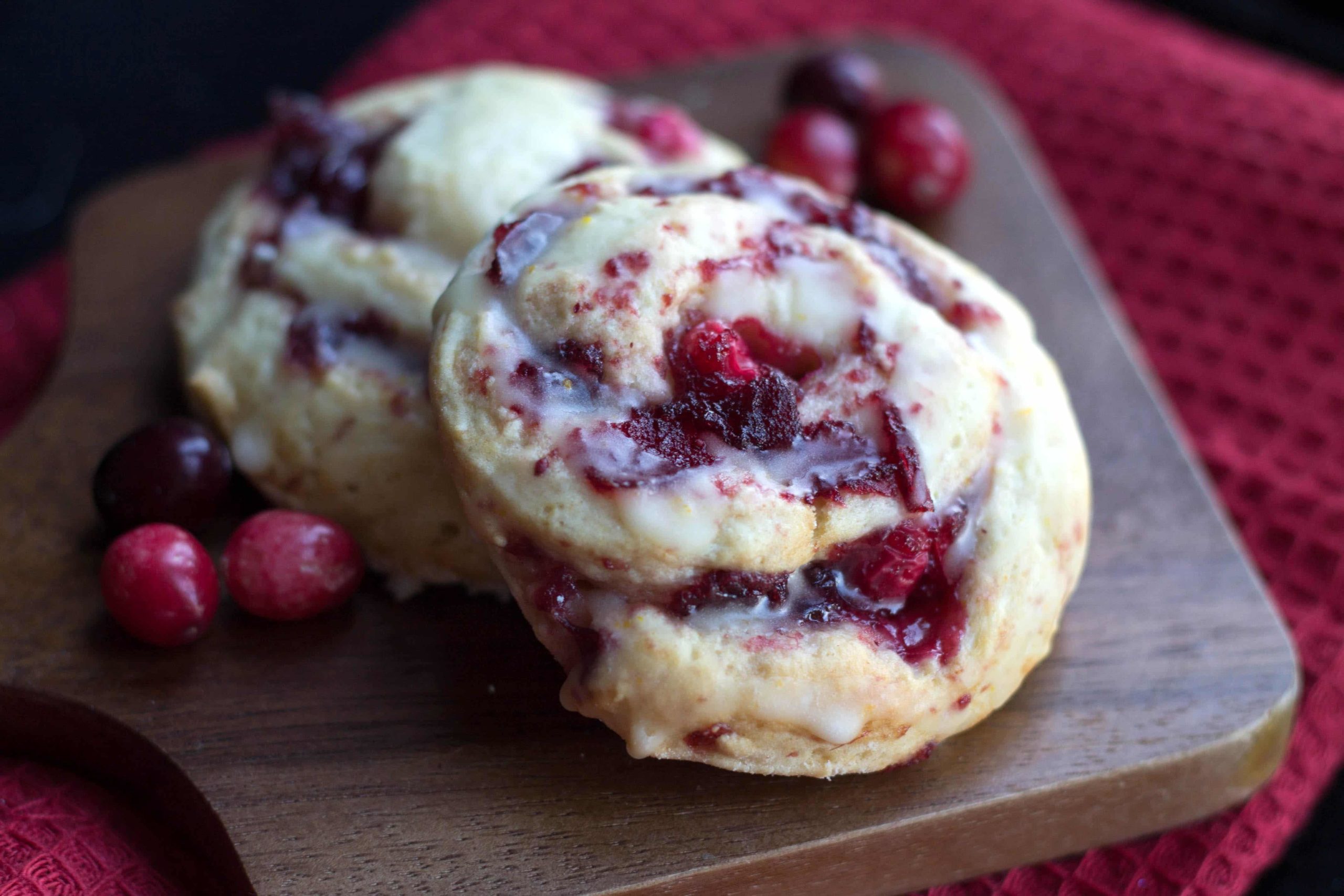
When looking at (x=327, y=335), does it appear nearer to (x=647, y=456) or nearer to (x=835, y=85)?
(x=647, y=456)

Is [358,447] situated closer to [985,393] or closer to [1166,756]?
[985,393]

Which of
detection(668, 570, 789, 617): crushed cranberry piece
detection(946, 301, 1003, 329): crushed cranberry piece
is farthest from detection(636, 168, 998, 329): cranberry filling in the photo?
detection(668, 570, 789, 617): crushed cranberry piece

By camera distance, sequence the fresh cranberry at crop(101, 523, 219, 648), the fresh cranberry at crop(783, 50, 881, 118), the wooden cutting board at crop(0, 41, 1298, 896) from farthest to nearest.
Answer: the fresh cranberry at crop(783, 50, 881, 118), the fresh cranberry at crop(101, 523, 219, 648), the wooden cutting board at crop(0, 41, 1298, 896)

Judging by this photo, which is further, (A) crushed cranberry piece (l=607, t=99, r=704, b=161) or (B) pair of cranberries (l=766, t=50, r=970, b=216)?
(B) pair of cranberries (l=766, t=50, r=970, b=216)

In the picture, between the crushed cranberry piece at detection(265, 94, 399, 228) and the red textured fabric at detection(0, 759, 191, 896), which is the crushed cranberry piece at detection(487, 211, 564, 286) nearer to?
the crushed cranberry piece at detection(265, 94, 399, 228)

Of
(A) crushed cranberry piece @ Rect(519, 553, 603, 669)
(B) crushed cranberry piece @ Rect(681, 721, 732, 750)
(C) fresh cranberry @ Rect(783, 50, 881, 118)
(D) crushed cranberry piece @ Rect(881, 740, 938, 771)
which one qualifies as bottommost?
(D) crushed cranberry piece @ Rect(881, 740, 938, 771)

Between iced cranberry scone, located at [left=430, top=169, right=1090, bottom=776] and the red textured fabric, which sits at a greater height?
iced cranberry scone, located at [left=430, top=169, right=1090, bottom=776]

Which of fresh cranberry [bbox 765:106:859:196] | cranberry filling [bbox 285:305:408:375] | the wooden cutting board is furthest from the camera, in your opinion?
fresh cranberry [bbox 765:106:859:196]

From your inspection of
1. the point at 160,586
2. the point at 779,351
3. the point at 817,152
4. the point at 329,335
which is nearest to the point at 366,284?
the point at 329,335
